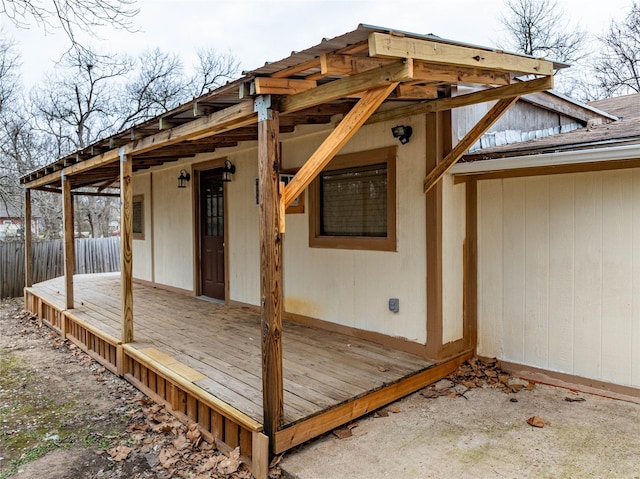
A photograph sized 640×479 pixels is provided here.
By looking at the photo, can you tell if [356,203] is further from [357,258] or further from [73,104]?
[73,104]

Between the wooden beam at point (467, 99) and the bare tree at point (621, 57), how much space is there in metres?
10.9

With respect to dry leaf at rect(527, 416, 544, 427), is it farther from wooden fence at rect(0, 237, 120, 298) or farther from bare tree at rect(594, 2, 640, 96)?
bare tree at rect(594, 2, 640, 96)

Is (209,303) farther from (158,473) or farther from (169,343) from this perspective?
(158,473)

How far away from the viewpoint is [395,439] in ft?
9.45

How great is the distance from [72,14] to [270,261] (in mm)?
3612

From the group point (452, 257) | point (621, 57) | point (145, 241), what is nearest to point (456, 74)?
point (452, 257)

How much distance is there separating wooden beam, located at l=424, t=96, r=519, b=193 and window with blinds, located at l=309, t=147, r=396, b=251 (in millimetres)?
466

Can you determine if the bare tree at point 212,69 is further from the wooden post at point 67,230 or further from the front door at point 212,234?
the wooden post at point 67,230

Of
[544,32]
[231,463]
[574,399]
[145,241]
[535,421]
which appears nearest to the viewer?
[231,463]

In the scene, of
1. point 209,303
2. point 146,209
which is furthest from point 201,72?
point 209,303

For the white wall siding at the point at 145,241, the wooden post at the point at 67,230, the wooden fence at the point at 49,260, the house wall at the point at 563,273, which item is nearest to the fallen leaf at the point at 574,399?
the house wall at the point at 563,273

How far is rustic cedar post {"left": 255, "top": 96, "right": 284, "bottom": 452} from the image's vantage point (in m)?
2.62

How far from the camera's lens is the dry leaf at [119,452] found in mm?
3018

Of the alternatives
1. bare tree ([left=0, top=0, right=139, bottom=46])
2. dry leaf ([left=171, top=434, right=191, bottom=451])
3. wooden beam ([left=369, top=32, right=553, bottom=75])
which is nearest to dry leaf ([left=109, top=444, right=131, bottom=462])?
dry leaf ([left=171, top=434, right=191, bottom=451])
